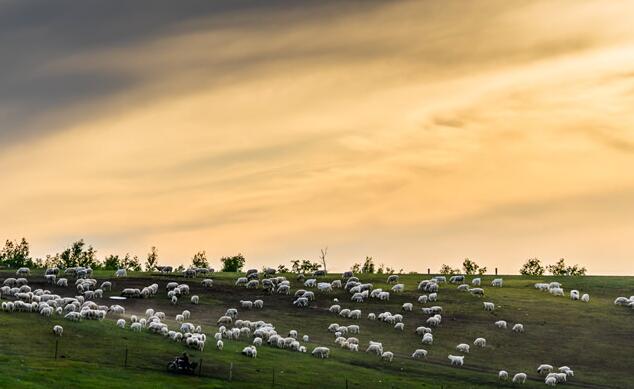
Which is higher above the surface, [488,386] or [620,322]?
[620,322]

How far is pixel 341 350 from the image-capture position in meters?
107

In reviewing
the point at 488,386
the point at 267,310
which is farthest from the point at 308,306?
the point at 488,386

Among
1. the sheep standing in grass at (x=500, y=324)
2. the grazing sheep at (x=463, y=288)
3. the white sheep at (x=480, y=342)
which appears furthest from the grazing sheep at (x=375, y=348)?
the grazing sheep at (x=463, y=288)

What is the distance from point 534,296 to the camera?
144375 mm

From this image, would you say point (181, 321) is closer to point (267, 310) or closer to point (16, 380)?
point (267, 310)

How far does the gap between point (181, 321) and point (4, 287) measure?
25.0 m

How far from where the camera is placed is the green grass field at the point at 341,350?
279 feet

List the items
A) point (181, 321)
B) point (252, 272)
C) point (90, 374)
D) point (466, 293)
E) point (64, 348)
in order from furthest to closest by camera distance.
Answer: point (252, 272) → point (466, 293) → point (181, 321) → point (64, 348) → point (90, 374)

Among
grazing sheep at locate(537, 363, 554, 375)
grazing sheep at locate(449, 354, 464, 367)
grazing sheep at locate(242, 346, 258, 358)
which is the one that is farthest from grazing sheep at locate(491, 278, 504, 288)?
grazing sheep at locate(242, 346, 258, 358)

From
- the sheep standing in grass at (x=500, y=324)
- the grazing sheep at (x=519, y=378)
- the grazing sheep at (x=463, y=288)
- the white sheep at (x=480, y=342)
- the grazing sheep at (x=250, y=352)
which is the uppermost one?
the grazing sheep at (x=463, y=288)

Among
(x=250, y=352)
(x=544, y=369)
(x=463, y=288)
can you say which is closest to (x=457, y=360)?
(x=544, y=369)

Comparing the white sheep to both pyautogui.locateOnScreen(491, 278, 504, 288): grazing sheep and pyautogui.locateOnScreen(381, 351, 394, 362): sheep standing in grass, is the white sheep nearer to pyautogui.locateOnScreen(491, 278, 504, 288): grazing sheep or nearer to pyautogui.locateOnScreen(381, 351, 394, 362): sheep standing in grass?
pyautogui.locateOnScreen(381, 351, 394, 362): sheep standing in grass

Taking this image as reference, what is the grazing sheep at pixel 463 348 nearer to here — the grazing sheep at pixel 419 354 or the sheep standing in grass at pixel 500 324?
the grazing sheep at pixel 419 354

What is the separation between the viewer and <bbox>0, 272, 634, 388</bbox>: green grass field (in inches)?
3344
